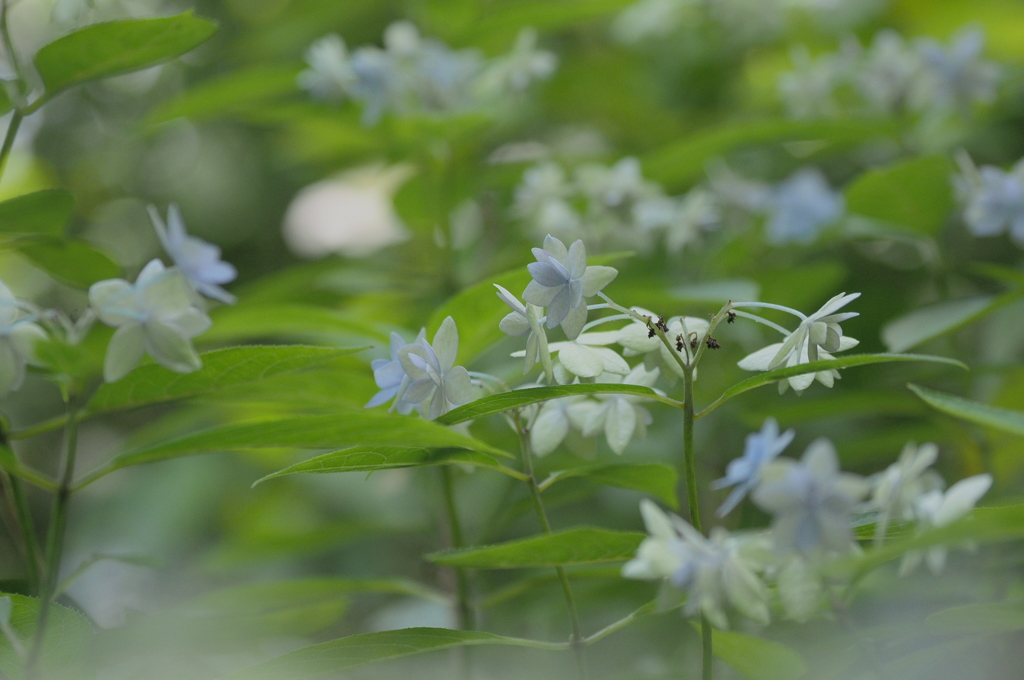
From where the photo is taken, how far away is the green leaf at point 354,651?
0.54 m

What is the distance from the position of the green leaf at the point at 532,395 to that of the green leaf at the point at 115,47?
43cm

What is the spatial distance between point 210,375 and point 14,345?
0.13 meters

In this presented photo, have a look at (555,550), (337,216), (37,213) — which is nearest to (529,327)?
(555,550)

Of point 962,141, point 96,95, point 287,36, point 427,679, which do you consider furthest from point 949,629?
point 96,95

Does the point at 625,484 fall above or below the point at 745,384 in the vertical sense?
below

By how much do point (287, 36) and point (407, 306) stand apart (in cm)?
66

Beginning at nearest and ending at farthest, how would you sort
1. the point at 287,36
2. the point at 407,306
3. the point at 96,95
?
the point at 407,306, the point at 287,36, the point at 96,95

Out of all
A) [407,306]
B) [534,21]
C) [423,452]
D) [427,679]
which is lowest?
[427,679]

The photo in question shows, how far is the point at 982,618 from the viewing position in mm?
568

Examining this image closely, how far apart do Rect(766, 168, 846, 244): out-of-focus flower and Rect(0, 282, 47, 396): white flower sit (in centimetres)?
93

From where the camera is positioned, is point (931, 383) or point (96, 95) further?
point (96, 95)

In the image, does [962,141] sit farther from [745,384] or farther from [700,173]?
[745,384]

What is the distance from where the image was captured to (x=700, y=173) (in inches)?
57.3

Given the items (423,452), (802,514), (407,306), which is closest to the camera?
(802,514)
